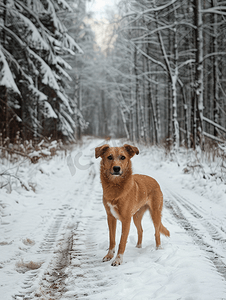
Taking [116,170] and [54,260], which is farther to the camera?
[54,260]

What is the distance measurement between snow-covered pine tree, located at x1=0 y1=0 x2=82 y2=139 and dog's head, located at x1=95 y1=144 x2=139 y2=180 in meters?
5.76

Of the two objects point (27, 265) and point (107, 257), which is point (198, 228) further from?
point (27, 265)

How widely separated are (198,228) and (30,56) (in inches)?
375

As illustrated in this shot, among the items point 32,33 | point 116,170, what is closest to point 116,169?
point 116,170

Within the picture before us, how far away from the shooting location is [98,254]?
3072mm

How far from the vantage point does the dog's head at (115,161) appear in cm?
271

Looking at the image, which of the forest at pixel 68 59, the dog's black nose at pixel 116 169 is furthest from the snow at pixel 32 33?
the dog's black nose at pixel 116 169

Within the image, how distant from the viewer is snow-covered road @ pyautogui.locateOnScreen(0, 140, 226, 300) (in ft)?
7.06

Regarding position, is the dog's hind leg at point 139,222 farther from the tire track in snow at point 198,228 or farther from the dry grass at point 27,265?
the dry grass at point 27,265

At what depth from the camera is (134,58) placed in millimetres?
21484

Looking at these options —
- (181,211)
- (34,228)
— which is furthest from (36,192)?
(181,211)

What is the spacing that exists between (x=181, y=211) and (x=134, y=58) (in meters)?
19.6

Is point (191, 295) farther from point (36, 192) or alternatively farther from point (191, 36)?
point (191, 36)

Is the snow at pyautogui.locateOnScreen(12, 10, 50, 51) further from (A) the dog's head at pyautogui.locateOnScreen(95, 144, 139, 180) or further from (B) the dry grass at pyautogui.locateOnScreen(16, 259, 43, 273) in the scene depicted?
(B) the dry grass at pyautogui.locateOnScreen(16, 259, 43, 273)
